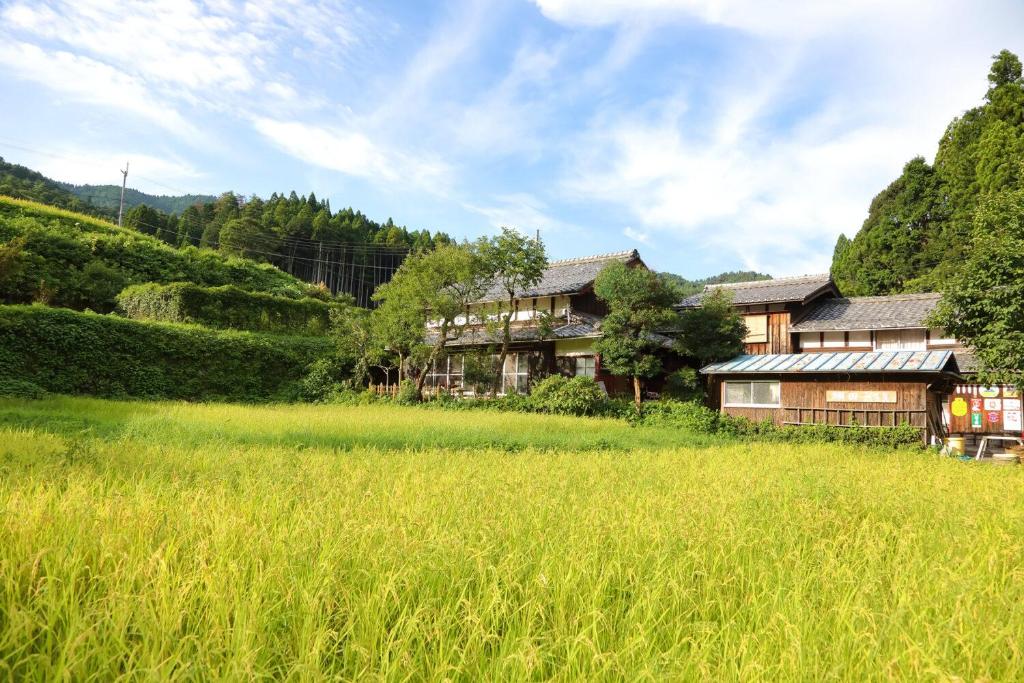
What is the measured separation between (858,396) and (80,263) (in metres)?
30.5

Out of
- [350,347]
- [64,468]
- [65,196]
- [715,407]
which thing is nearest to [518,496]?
[64,468]

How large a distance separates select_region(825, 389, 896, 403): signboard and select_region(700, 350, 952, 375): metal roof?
815mm

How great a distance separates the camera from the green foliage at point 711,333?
818 inches

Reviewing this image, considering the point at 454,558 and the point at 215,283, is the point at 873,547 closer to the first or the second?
the point at 454,558

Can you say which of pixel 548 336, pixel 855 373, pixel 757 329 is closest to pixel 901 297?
pixel 757 329

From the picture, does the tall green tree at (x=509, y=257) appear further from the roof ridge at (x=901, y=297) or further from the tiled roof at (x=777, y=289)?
the roof ridge at (x=901, y=297)

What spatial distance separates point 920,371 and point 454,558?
1684 cm

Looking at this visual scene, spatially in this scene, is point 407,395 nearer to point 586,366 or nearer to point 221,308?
point 586,366

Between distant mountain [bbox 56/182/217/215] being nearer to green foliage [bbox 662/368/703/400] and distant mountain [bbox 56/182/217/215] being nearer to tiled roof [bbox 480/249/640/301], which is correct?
tiled roof [bbox 480/249/640/301]

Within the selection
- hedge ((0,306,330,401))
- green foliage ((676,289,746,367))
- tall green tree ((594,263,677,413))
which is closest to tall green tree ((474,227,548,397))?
tall green tree ((594,263,677,413))

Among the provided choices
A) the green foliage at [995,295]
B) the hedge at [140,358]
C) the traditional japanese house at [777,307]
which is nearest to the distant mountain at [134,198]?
the hedge at [140,358]

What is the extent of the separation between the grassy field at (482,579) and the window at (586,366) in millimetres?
17889

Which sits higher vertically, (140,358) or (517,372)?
(517,372)

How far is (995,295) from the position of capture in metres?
11.9
